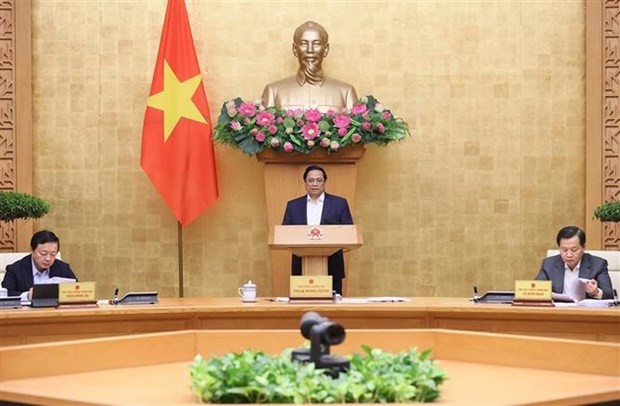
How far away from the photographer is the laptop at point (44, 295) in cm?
585

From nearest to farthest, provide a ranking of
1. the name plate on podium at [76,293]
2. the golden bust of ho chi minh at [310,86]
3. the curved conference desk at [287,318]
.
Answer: the curved conference desk at [287,318], the name plate on podium at [76,293], the golden bust of ho chi minh at [310,86]

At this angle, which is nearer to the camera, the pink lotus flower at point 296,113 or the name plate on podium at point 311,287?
the name plate on podium at point 311,287

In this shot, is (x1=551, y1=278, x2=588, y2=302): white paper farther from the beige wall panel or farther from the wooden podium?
the beige wall panel

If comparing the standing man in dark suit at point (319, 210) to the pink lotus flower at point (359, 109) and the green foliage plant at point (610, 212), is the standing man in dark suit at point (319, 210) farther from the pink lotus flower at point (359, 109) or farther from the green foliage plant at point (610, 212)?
the green foliage plant at point (610, 212)

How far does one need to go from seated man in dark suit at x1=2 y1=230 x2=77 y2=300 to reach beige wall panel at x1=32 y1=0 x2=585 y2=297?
97.3 inches

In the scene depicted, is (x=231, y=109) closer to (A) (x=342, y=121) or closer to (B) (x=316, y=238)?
(A) (x=342, y=121)

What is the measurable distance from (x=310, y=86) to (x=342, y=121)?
19.4 inches

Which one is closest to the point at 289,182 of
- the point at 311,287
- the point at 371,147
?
the point at 371,147

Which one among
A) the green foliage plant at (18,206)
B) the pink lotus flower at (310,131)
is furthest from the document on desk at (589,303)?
the green foliage plant at (18,206)

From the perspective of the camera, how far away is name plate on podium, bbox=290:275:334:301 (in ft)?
19.9

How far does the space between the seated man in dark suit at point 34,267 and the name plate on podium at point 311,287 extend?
147cm

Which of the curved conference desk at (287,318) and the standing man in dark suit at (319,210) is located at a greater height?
the standing man in dark suit at (319,210)

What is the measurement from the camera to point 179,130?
28.4 feet

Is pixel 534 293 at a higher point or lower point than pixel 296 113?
lower
